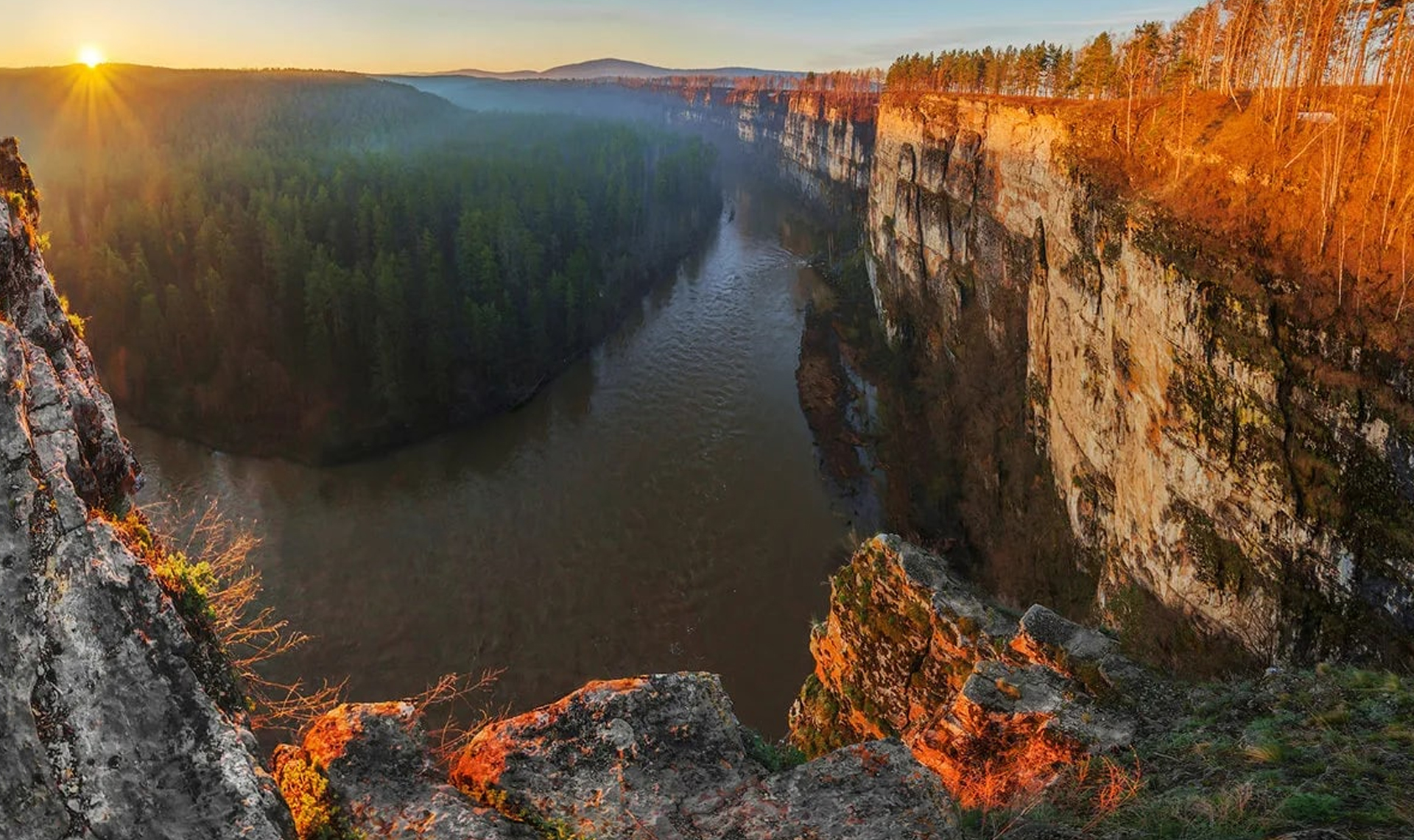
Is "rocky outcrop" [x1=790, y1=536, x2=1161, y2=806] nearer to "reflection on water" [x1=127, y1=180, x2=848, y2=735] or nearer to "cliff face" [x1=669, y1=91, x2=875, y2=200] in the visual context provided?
"reflection on water" [x1=127, y1=180, x2=848, y2=735]

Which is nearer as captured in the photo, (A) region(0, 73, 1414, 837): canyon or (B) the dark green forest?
(A) region(0, 73, 1414, 837): canyon

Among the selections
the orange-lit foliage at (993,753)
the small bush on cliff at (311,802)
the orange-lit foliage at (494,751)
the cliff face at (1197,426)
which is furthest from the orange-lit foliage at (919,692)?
the small bush on cliff at (311,802)

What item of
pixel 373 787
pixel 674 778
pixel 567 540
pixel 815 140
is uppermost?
pixel 815 140

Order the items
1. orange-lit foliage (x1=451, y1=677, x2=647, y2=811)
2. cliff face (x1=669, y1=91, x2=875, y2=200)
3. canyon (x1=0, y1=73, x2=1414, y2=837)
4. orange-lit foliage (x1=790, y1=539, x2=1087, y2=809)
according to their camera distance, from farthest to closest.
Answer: cliff face (x1=669, y1=91, x2=875, y2=200) < orange-lit foliage (x1=790, y1=539, x2=1087, y2=809) < orange-lit foliage (x1=451, y1=677, x2=647, y2=811) < canyon (x1=0, y1=73, x2=1414, y2=837)

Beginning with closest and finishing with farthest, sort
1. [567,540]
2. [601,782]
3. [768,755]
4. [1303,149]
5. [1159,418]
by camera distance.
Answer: [601,782], [768,755], [1303,149], [1159,418], [567,540]

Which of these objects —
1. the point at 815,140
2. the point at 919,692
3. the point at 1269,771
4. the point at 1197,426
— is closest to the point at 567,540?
the point at 919,692

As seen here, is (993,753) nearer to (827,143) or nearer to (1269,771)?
(1269,771)

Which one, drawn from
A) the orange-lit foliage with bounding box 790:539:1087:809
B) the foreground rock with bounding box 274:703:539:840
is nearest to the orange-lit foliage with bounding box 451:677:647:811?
the foreground rock with bounding box 274:703:539:840
